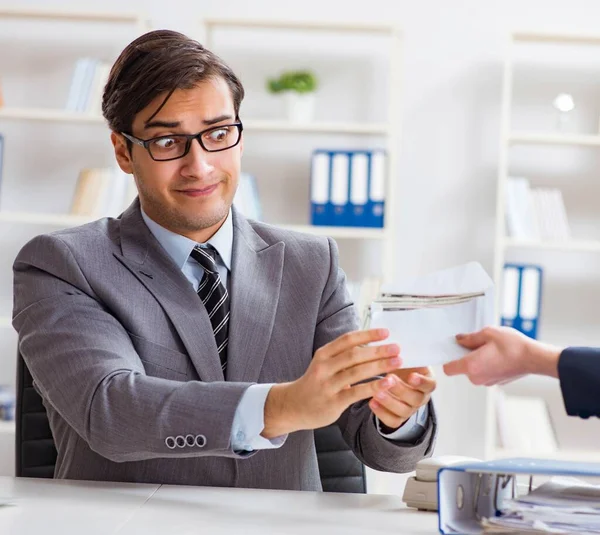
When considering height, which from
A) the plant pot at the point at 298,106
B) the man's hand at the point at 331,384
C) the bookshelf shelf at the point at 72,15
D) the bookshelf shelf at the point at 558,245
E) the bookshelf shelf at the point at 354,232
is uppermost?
the bookshelf shelf at the point at 72,15

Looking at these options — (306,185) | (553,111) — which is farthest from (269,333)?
(553,111)

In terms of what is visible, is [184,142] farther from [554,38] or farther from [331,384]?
[554,38]

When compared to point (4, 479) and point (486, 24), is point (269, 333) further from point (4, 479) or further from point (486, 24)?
point (486, 24)

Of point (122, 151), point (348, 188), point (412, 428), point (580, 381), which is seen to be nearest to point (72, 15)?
point (348, 188)

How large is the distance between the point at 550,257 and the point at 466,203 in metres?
0.43

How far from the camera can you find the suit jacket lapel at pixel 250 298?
5.73ft

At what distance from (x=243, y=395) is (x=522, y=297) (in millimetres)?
2460

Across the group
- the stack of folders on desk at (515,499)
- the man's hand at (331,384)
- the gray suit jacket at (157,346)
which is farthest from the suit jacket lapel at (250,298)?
the stack of folders on desk at (515,499)

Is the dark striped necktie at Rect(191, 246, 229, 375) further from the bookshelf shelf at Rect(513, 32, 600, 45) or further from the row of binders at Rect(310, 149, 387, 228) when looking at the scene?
the bookshelf shelf at Rect(513, 32, 600, 45)

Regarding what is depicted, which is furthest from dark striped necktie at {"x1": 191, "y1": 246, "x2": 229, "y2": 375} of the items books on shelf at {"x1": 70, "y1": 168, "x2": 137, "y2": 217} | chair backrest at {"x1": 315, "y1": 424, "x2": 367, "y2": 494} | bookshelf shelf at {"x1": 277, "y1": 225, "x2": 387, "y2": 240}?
books on shelf at {"x1": 70, "y1": 168, "x2": 137, "y2": 217}

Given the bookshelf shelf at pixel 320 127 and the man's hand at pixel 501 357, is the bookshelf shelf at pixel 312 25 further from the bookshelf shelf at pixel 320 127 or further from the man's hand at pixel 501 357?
the man's hand at pixel 501 357

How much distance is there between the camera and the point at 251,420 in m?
1.41

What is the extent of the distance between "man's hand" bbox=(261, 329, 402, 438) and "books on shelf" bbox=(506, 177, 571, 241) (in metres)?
2.42

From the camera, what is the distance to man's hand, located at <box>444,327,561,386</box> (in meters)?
1.37
